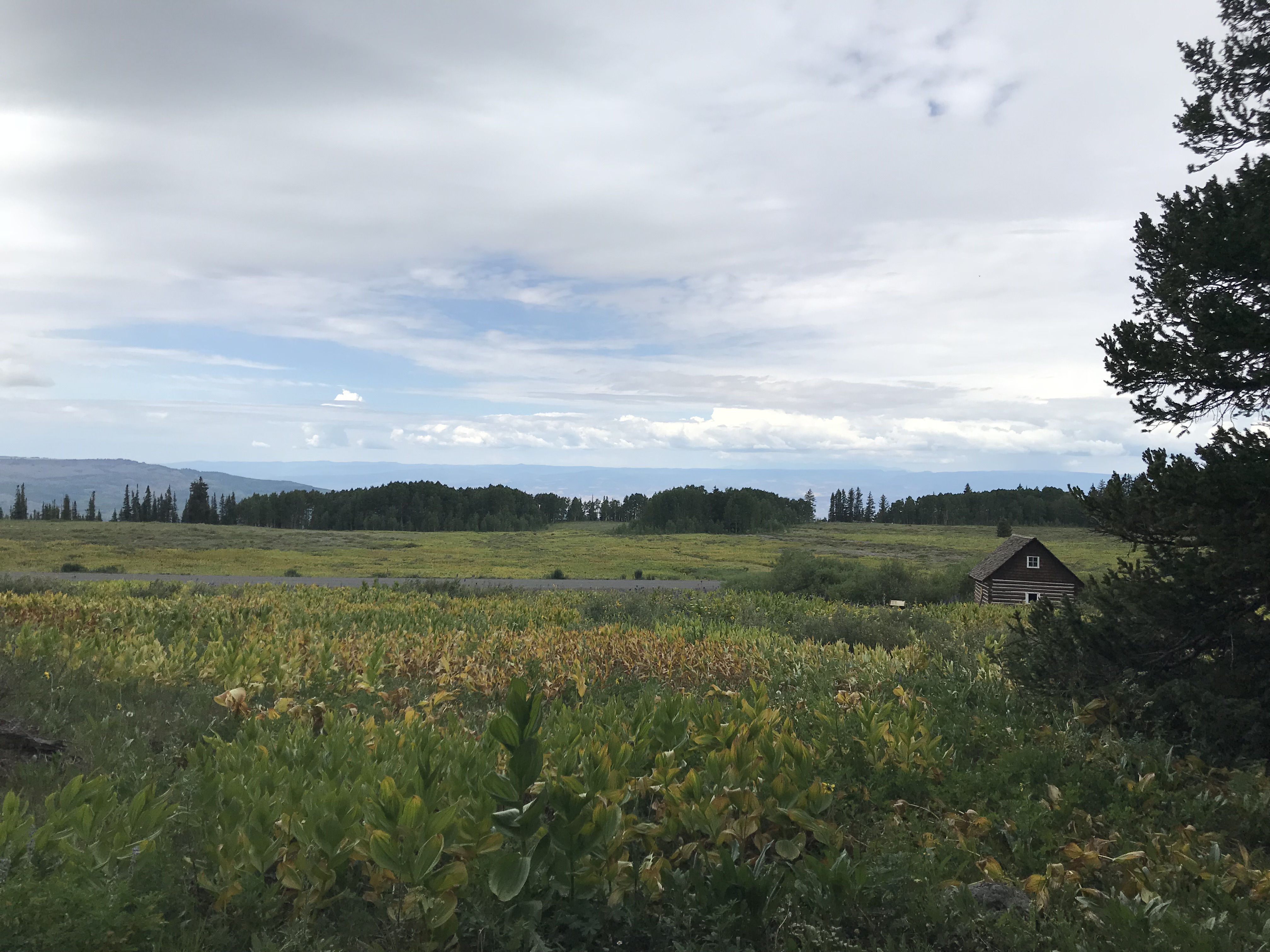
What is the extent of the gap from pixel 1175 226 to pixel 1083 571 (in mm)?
34900

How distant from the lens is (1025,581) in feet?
85.8

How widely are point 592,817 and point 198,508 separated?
108 m

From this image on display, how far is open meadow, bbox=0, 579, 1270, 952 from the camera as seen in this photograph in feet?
11.0

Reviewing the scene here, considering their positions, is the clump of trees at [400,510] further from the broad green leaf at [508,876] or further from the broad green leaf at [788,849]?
the broad green leaf at [508,876]

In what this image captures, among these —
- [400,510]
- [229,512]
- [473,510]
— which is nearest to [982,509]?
[473,510]

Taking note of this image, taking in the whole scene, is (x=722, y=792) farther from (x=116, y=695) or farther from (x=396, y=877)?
(x=116, y=695)

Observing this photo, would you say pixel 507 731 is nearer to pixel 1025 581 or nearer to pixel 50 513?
pixel 1025 581

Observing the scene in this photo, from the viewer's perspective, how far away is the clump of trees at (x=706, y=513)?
331ft

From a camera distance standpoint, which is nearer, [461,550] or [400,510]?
[461,550]

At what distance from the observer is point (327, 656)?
934 cm

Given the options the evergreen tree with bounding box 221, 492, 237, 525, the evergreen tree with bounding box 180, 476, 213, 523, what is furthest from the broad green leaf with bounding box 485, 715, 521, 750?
the evergreen tree with bounding box 180, 476, 213, 523

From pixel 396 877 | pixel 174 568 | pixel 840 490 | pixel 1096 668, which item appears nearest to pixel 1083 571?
pixel 1096 668

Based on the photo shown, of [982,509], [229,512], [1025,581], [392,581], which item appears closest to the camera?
[1025,581]

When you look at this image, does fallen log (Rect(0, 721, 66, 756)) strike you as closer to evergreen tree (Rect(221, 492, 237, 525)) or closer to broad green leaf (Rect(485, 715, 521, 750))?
broad green leaf (Rect(485, 715, 521, 750))
